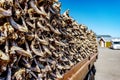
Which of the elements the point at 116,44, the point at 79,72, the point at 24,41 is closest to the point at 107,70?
the point at 79,72

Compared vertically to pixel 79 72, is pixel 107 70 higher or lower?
lower

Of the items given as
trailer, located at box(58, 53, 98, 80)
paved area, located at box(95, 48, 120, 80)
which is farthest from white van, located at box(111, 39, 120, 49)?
trailer, located at box(58, 53, 98, 80)

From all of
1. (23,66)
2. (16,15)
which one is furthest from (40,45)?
(16,15)

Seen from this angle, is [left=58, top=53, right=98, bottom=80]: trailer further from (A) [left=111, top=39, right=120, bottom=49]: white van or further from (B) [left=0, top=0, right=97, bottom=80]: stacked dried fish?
(A) [left=111, top=39, right=120, bottom=49]: white van

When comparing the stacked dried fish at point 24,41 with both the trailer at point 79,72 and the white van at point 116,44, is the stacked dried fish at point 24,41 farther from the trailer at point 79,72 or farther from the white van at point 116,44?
the white van at point 116,44

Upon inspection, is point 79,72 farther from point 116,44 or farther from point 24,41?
point 116,44

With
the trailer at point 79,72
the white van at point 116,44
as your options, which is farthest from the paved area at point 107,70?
the white van at point 116,44

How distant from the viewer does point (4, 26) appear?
1.77 metres

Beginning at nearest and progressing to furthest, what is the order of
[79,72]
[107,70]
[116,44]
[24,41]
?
[24,41] → [79,72] → [107,70] → [116,44]

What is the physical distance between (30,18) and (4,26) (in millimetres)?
585

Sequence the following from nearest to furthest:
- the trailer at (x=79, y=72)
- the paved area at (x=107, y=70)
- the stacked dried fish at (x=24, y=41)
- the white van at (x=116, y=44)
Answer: the stacked dried fish at (x=24, y=41), the trailer at (x=79, y=72), the paved area at (x=107, y=70), the white van at (x=116, y=44)

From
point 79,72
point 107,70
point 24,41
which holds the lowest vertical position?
point 107,70

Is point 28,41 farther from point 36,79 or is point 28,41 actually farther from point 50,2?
point 50,2

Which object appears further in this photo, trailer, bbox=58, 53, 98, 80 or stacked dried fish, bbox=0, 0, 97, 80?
trailer, bbox=58, 53, 98, 80
